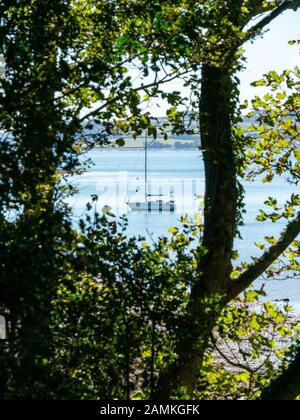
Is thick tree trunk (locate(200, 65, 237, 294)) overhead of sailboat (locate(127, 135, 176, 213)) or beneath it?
overhead

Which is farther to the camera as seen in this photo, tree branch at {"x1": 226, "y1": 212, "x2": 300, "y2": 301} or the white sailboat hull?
the white sailboat hull

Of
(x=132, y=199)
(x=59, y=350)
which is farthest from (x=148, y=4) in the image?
(x=132, y=199)

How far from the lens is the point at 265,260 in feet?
23.1

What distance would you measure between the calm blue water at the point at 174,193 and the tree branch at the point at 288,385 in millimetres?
25662

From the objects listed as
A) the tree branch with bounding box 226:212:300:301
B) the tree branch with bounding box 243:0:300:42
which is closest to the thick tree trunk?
the tree branch with bounding box 226:212:300:301

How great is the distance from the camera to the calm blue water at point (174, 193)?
4512 centimetres

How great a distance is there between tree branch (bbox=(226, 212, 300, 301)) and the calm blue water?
950 inches

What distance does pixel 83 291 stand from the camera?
4715mm

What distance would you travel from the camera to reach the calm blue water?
45125 mm

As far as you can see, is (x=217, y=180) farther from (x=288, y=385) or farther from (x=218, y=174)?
(x=288, y=385)

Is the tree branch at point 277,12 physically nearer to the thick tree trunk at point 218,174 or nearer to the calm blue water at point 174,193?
the thick tree trunk at point 218,174

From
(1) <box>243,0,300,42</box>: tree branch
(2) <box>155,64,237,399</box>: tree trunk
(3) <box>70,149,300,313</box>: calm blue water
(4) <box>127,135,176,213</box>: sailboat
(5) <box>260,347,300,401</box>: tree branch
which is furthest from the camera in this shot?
(4) <box>127,135,176,213</box>: sailboat

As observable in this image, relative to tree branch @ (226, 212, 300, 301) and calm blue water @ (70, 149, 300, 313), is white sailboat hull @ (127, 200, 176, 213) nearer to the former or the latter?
calm blue water @ (70, 149, 300, 313)

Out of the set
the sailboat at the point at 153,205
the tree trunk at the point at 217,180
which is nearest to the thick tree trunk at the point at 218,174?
the tree trunk at the point at 217,180
